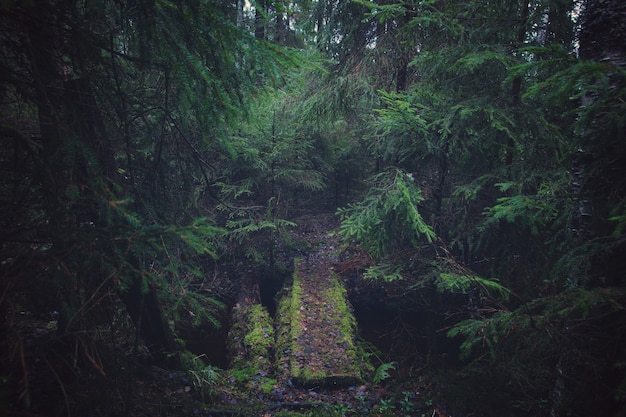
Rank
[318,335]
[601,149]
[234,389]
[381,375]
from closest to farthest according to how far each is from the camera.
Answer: [601,149] → [234,389] → [381,375] → [318,335]

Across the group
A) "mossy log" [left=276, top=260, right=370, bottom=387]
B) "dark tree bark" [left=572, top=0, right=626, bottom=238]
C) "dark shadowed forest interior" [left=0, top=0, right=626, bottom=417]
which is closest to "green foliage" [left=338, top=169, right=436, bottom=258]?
"dark shadowed forest interior" [left=0, top=0, right=626, bottom=417]

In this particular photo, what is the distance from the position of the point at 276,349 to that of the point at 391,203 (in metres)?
4.22

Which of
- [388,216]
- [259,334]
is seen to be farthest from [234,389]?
[388,216]

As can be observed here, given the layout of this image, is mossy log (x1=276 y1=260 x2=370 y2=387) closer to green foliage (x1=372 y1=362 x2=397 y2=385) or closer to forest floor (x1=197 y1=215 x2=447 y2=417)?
forest floor (x1=197 y1=215 x2=447 y2=417)

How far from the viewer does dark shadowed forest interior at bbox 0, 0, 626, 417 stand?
2943 millimetres

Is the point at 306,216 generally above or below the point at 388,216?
below

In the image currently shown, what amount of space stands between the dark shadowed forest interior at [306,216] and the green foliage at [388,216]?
0.06 metres

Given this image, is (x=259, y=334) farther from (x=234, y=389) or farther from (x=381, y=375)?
(x=381, y=375)

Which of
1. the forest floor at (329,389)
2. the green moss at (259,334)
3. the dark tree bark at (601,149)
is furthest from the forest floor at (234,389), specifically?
the dark tree bark at (601,149)

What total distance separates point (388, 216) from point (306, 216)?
5.48 meters

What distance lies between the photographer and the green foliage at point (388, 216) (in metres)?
5.96

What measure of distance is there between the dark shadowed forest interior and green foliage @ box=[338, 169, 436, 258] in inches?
2.5

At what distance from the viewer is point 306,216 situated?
460 inches

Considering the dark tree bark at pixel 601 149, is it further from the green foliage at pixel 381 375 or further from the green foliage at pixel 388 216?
the green foliage at pixel 381 375
